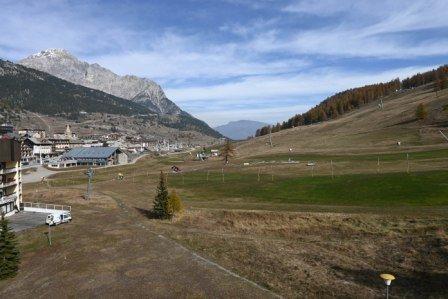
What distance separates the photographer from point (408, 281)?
39.5 metres

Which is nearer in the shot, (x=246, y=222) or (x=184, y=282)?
(x=184, y=282)

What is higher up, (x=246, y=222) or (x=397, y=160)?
(x=397, y=160)

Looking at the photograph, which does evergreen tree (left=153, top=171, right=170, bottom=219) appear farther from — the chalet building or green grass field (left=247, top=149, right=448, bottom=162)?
the chalet building

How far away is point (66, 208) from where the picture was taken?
79.6 meters

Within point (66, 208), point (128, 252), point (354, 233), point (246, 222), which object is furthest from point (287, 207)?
point (66, 208)

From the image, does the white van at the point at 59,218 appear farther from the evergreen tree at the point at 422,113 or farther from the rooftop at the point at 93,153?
the evergreen tree at the point at 422,113

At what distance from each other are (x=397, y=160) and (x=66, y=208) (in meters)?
82.5

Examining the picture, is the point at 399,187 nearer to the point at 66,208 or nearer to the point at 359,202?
the point at 359,202

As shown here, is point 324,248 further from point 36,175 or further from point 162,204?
point 36,175

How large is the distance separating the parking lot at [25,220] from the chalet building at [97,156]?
11119 cm

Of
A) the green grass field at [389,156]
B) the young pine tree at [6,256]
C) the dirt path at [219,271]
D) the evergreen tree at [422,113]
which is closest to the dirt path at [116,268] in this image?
the dirt path at [219,271]

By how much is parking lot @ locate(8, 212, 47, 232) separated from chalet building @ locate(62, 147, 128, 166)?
111191mm

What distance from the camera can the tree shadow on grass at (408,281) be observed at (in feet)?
121

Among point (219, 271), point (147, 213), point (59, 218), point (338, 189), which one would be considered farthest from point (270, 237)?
point (59, 218)
